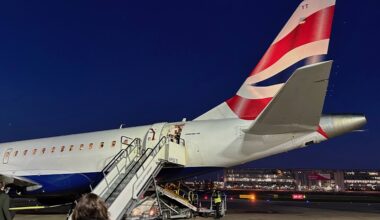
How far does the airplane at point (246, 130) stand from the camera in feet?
32.2

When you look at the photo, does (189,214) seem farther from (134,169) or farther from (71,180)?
(71,180)

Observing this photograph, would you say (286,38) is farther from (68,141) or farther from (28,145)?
(28,145)

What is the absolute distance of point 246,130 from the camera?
11031mm

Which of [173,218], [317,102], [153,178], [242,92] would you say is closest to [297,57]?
[242,92]

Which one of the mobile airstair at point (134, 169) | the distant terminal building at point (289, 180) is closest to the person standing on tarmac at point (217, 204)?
the mobile airstair at point (134, 169)

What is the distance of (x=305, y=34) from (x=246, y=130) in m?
3.88

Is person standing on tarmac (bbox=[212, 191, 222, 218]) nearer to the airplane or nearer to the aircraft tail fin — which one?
the airplane

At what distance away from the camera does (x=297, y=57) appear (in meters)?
12.2

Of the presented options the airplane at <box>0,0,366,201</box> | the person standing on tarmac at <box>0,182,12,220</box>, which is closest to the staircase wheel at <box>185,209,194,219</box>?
the airplane at <box>0,0,366,201</box>

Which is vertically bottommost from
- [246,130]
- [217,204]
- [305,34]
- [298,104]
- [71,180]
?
[217,204]

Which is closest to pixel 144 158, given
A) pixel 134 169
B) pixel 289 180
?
pixel 134 169

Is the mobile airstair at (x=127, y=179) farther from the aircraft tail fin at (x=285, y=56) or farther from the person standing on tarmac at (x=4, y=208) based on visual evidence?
the person standing on tarmac at (x=4, y=208)

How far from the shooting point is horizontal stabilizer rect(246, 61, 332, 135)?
7926 millimetres

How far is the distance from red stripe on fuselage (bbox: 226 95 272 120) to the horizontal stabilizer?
195 cm
